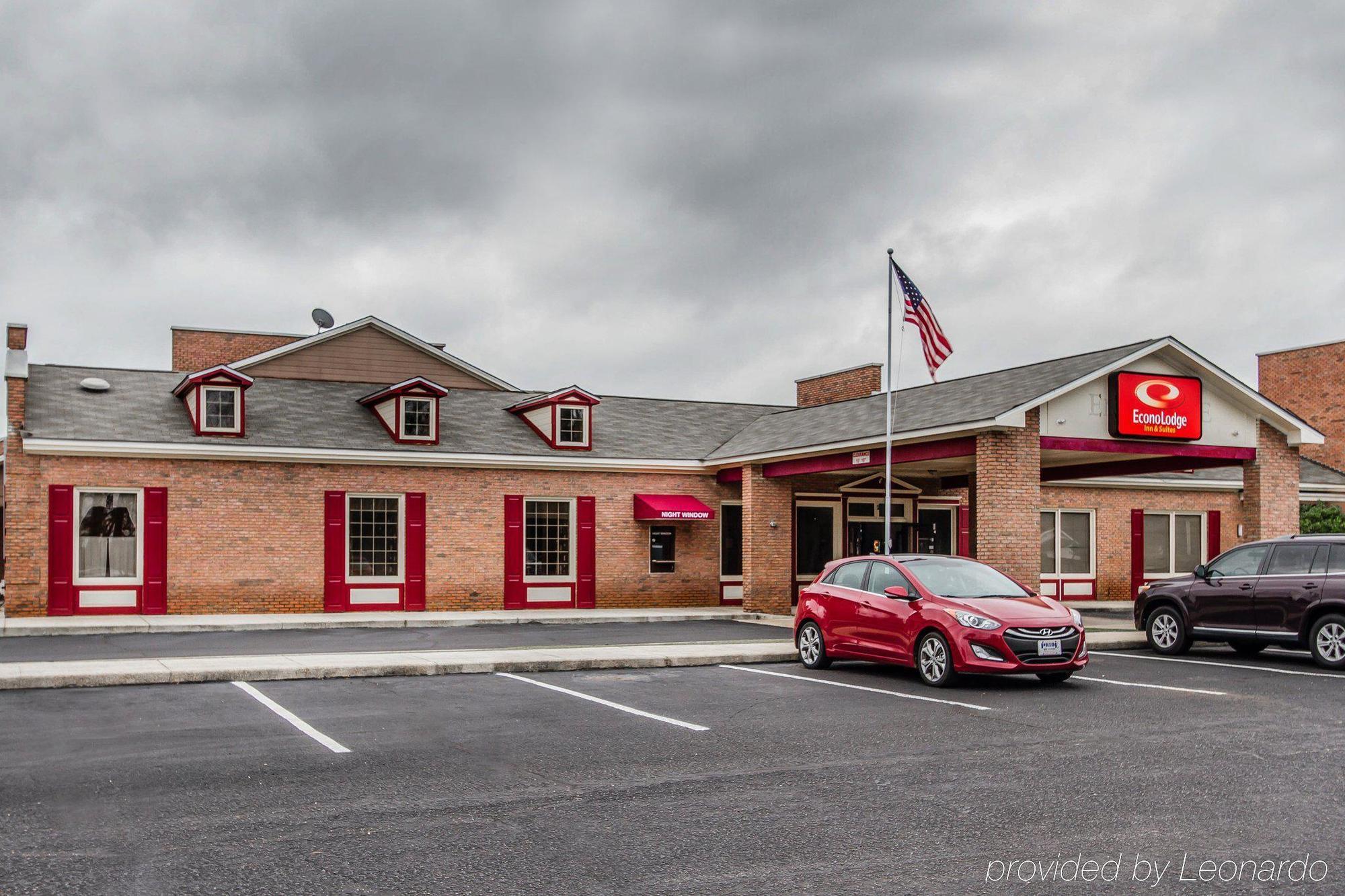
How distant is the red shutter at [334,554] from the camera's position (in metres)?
24.5

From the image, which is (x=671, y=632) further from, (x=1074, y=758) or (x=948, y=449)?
(x=1074, y=758)

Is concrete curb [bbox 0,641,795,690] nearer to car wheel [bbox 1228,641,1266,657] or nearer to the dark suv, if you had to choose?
the dark suv

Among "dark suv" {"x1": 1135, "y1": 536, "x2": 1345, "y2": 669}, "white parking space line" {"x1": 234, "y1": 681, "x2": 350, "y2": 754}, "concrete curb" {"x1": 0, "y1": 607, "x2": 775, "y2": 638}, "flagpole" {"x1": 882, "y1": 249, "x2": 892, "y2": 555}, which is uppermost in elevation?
"flagpole" {"x1": 882, "y1": 249, "x2": 892, "y2": 555}

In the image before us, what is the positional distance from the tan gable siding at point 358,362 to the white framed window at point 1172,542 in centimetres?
2075

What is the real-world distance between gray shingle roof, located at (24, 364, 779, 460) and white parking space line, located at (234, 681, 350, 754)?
11997 mm

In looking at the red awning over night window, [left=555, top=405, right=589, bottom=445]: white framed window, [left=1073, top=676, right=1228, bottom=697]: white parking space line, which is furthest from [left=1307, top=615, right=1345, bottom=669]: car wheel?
[left=555, top=405, right=589, bottom=445]: white framed window

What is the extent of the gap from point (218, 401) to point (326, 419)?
2538 mm

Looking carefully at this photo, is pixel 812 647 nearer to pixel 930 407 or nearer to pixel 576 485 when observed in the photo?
pixel 930 407

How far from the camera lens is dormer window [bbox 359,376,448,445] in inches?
1022

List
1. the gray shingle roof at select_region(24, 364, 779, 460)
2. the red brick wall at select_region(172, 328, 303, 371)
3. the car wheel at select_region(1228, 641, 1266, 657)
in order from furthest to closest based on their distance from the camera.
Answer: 1. the red brick wall at select_region(172, 328, 303, 371)
2. the gray shingle roof at select_region(24, 364, 779, 460)
3. the car wheel at select_region(1228, 641, 1266, 657)

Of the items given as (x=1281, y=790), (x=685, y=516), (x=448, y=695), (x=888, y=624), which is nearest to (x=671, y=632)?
(x=685, y=516)

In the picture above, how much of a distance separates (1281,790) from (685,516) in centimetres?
1952

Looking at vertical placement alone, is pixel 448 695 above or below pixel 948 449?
below

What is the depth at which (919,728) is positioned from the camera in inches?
408
